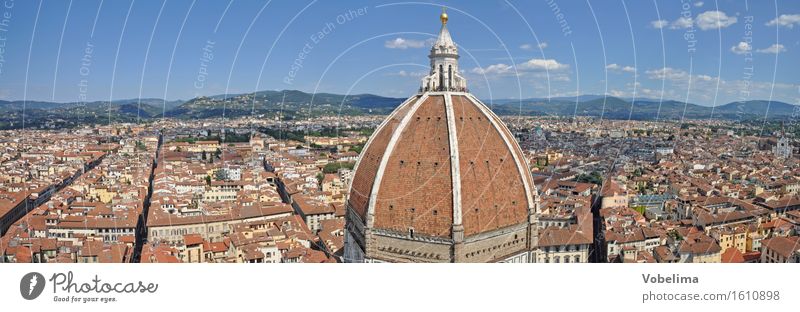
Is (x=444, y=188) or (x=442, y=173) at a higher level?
(x=442, y=173)

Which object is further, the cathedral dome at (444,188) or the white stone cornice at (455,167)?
the cathedral dome at (444,188)

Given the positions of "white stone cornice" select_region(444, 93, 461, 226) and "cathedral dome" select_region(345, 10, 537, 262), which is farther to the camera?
"cathedral dome" select_region(345, 10, 537, 262)

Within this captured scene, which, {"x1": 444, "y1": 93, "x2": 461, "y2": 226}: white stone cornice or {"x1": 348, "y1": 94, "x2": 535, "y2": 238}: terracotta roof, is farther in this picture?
{"x1": 348, "y1": 94, "x2": 535, "y2": 238}: terracotta roof

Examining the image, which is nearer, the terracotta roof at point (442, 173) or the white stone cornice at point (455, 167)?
the white stone cornice at point (455, 167)

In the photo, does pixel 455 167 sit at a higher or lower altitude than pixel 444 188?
higher
